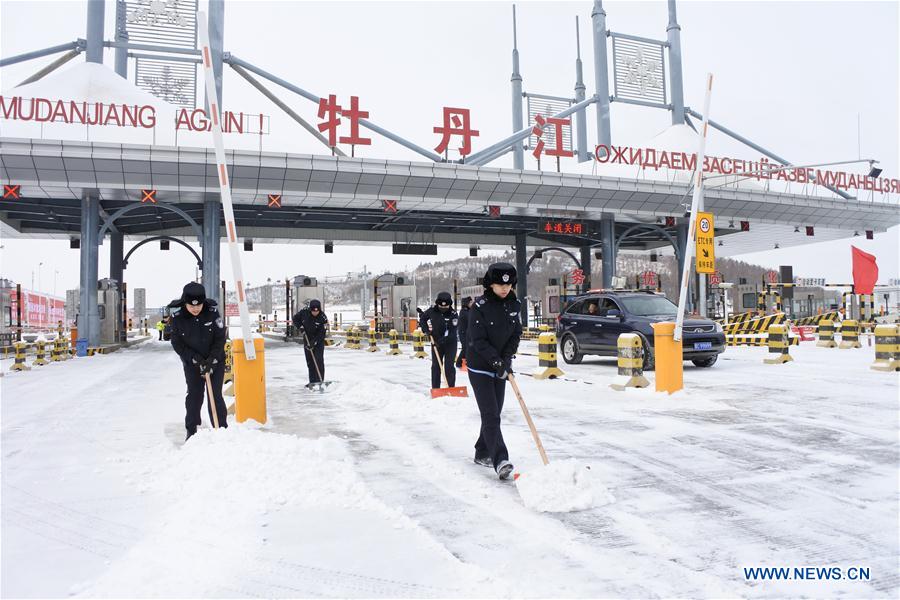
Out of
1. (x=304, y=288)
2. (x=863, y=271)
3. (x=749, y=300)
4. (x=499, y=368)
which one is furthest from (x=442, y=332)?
(x=749, y=300)

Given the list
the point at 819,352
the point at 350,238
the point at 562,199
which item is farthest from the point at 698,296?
the point at 350,238

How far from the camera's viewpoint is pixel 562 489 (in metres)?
4.16

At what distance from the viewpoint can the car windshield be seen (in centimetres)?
1288

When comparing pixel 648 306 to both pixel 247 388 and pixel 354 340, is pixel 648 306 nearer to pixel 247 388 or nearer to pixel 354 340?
pixel 247 388

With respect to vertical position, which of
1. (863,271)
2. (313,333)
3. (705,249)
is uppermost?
(705,249)

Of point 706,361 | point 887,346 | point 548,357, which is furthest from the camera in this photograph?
Answer: point 706,361

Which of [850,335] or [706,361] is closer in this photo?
[706,361]

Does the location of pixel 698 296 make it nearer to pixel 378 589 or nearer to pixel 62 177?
pixel 62 177

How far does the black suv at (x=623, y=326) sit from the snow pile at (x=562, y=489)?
8.20 m

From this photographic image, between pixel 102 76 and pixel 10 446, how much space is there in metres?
22.4

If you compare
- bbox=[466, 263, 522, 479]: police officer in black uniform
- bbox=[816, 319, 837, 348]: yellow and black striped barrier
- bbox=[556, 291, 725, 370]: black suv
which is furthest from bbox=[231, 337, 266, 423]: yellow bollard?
bbox=[816, 319, 837, 348]: yellow and black striped barrier

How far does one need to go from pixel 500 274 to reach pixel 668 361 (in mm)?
4800

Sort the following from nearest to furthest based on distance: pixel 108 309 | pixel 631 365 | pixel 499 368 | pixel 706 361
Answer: pixel 499 368
pixel 631 365
pixel 706 361
pixel 108 309

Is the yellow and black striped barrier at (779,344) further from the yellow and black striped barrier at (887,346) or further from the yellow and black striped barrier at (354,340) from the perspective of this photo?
the yellow and black striped barrier at (354,340)
